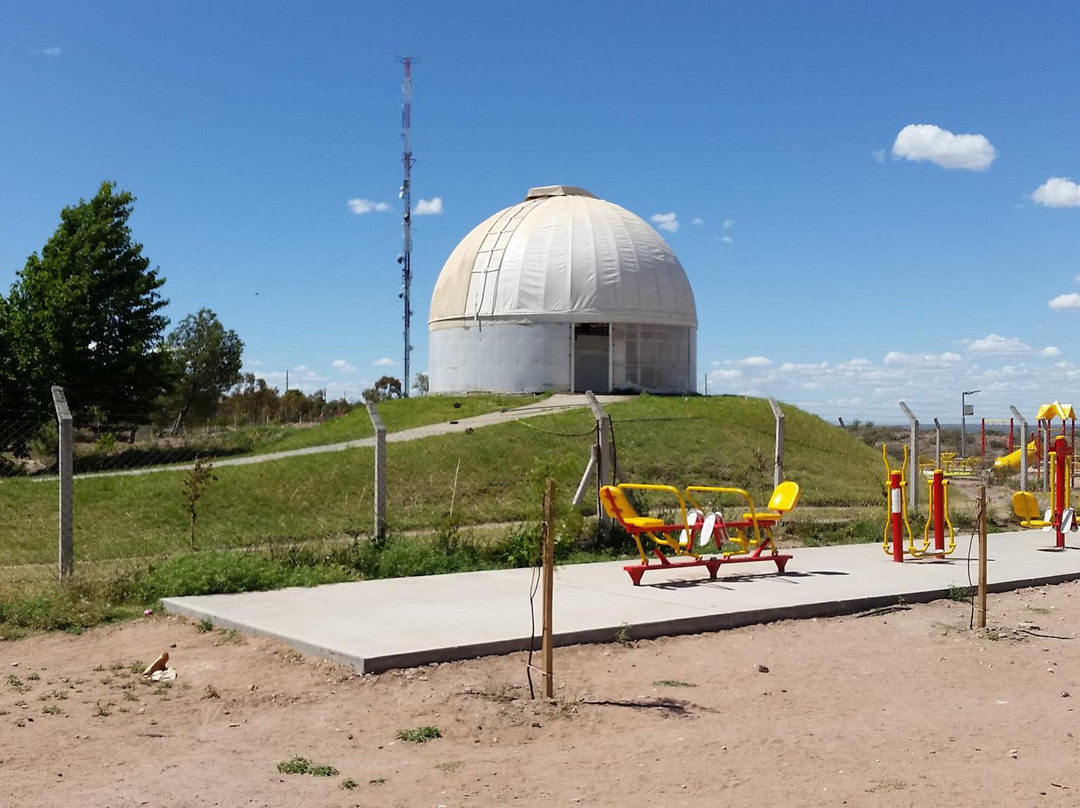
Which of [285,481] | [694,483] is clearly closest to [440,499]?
[285,481]

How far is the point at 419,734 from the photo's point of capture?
562 centimetres

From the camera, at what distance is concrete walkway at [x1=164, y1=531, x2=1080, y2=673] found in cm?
736

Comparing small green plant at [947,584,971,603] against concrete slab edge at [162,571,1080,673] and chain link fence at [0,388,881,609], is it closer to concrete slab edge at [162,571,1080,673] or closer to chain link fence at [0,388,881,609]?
concrete slab edge at [162,571,1080,673]

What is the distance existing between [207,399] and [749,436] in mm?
31447

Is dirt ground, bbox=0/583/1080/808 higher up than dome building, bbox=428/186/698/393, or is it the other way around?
dome building, bbox=428/186/698/393

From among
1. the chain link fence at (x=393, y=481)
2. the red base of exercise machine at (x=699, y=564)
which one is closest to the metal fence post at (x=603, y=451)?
the chain link fence at (x=393, y=481)

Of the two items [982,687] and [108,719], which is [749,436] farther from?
[108,719]

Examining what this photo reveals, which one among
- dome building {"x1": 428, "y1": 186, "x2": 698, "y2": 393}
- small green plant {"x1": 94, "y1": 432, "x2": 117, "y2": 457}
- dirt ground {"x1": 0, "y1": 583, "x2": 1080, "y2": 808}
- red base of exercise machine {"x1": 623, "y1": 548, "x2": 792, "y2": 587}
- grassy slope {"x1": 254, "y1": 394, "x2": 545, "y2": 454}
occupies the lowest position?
dirt ground {"x1": 0, "y1": 583, "x2": 1080, "y2": 808}

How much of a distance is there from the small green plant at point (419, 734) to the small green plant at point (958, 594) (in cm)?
625

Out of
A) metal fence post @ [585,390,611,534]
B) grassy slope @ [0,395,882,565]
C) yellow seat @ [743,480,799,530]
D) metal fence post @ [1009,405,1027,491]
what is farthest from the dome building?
yellow seat @ [743,480,799,530]

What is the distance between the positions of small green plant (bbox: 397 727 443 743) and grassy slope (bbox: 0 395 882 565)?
5554 mm

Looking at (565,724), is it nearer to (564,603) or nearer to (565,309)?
(564,603)

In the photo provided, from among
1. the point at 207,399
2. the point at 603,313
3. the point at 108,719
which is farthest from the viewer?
the point at 207,399

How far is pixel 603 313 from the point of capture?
34.9 metres
